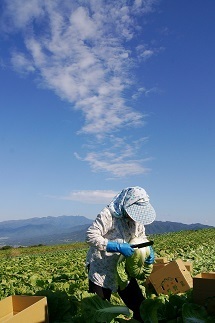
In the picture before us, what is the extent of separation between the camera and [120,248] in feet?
13.6

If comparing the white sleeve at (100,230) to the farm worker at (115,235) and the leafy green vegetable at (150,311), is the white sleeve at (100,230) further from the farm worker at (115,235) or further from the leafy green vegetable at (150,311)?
the leafy green vegetable at (150,311)

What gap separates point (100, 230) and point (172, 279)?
8.90ft

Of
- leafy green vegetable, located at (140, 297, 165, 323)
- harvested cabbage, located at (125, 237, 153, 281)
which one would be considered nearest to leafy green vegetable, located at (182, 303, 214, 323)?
leafy green vegetable, located at (140, 297, 165, 323)

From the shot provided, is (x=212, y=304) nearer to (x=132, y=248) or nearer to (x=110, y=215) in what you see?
(x=132, y=248)

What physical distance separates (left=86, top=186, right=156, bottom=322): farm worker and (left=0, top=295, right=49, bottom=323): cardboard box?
3.61 ft

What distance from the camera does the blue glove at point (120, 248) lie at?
4117 millimetres

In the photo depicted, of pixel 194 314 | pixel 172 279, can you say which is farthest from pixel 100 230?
pixel 172 279

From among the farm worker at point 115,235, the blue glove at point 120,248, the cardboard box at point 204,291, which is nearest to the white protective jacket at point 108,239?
the farm worker at point 115,235

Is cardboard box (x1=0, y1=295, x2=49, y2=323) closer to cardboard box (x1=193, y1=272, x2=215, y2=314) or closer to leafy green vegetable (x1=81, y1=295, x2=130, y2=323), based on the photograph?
leafy green vegetable (x1=81, y1=295, x2=130, y2=323)

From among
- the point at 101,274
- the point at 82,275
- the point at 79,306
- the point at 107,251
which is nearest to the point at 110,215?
the point at 107,251

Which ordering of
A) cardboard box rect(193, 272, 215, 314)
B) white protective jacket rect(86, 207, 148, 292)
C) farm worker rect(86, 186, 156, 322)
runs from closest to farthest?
cardboard box rect(193, 272, 215, 314) → farm worker rect(86, 186, 156, 322) → white protective jacket rect(86, 207, 148, 292)

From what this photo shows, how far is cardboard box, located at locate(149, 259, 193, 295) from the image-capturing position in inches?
240

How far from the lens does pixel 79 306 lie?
371 centimetres

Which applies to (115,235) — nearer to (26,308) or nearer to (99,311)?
(99,311)
